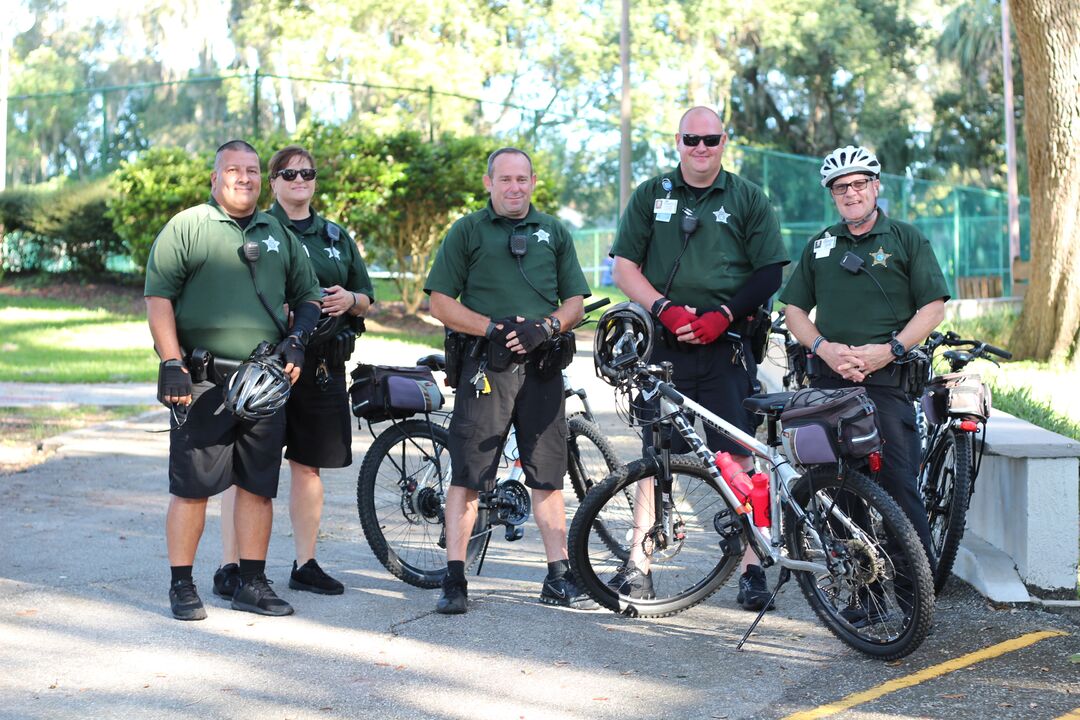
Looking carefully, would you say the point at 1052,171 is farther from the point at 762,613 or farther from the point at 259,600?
the point at 259,600

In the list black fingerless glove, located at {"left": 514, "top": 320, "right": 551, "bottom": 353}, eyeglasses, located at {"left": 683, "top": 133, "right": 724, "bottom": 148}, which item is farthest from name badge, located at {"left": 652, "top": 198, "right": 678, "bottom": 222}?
black fingerless glove, located at {"left": 514, "top": 320, "right": 551, "bottom": 353}

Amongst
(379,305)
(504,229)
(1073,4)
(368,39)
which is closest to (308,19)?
(368,39)

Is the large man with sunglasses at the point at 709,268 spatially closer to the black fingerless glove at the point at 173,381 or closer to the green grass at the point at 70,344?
the black fingerless glove at the point at 173,381

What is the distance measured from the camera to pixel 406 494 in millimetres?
6730

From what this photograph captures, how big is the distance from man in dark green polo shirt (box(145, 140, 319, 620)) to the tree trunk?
9.22 metres

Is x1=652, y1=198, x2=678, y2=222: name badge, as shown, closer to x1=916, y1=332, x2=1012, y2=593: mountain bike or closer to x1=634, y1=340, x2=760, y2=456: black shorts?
x1=634, y1=340, x2=760, y2=456: black shorts

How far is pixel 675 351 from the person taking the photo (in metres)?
6.26

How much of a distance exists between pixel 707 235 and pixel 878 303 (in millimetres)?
818

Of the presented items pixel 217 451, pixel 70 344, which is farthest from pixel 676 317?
pixel 70 344

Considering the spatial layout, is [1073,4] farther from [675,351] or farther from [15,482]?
[15,482]

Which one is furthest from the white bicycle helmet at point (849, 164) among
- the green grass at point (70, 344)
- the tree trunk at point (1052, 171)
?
the green grass at point (70, 344)

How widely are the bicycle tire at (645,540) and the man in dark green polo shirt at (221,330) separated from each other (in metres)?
1.39

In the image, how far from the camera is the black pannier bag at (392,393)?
6582 millimetres

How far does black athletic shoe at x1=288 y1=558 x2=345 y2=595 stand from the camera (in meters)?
6.56
